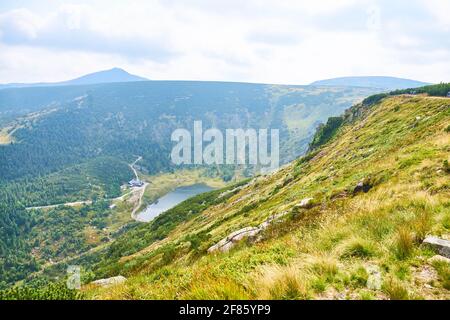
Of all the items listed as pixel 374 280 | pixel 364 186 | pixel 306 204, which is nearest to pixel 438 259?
pixel 374 280

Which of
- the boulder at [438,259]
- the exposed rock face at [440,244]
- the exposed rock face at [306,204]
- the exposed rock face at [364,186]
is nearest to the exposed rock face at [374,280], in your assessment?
the boulder at [438,259]

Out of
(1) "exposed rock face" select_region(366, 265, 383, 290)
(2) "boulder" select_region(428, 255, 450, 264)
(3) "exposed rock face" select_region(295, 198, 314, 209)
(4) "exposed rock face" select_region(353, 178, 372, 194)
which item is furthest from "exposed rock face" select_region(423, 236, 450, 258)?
(3) "exposed rock face" select_region(295, 198, 314, 209)

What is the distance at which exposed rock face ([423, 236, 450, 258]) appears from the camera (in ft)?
30.5

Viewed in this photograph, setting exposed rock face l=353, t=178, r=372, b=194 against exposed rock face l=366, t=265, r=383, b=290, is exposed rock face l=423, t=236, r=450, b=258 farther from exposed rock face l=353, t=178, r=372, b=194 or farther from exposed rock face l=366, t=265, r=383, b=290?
exposed rock face l=353, t=178, r=372, b=194

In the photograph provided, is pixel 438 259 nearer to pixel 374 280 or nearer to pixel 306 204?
pixel 374 280

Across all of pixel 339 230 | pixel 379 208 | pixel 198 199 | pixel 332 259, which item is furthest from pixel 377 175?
pixel 198 199

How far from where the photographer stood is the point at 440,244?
374 inches

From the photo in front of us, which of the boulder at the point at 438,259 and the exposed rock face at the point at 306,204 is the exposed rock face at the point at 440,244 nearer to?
the boulder at the point at 438,259

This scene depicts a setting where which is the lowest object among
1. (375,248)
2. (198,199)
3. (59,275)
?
(59,275)

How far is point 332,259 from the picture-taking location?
374 inches
